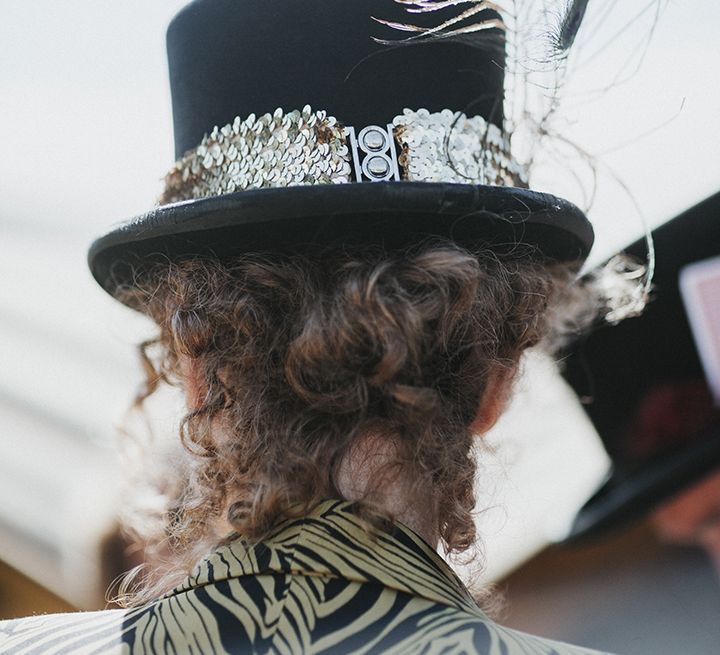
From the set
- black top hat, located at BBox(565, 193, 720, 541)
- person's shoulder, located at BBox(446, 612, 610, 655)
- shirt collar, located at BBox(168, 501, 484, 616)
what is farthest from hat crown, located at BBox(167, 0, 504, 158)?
black top hat, located at BBox(565, 193, 720, 541)

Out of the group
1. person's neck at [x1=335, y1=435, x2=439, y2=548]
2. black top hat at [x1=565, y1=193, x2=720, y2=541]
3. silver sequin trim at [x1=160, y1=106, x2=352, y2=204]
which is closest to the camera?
person's neck at [x1=335, y1=435, x2=439, y2=548]

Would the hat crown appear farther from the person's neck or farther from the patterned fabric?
the patterned fabric

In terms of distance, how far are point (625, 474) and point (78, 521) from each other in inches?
67.0

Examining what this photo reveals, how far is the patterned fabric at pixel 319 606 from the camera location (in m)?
0.77

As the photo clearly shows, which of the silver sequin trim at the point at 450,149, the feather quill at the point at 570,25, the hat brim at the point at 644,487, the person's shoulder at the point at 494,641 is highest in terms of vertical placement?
the feather quill at the point at 570,25

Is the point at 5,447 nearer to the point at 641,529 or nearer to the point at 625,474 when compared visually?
Answer: the point at 625,474

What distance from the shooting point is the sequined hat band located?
1047mm

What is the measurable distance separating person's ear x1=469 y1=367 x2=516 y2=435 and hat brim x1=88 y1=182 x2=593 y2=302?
18 centimetres

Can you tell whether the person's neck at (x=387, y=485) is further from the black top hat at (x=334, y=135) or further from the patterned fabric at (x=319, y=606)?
the black top hat at (x=334, y=135)

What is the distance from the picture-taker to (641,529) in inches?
102

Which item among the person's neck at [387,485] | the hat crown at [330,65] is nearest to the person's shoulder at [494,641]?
the person's neck at [387,485]

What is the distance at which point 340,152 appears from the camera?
105 centimetres

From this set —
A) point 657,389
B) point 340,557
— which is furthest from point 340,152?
point 657,389

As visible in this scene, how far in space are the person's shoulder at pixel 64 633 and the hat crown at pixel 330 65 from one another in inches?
26.5
